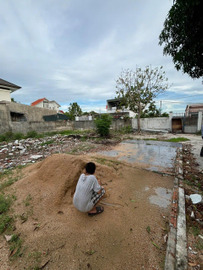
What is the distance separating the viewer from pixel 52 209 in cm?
221

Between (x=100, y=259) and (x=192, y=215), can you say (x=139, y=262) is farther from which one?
(x=192, y=215)

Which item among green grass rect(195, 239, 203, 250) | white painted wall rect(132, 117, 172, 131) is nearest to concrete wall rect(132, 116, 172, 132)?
white painted wall rect(132, 117, 172, 131)

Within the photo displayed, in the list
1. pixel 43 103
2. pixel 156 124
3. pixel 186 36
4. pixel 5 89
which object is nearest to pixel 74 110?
pixel 43 103

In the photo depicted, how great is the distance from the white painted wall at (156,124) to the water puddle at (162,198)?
12.0m

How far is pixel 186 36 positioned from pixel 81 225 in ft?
15.9

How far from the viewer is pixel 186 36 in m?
3.05

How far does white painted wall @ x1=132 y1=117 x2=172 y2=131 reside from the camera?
525 inches

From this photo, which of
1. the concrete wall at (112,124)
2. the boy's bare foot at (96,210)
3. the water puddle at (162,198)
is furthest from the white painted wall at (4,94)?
the water puddle at (162,198)

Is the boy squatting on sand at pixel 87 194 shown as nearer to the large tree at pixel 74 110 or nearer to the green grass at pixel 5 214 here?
the green grass at pixel 5 214

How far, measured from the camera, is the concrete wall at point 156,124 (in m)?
13.3

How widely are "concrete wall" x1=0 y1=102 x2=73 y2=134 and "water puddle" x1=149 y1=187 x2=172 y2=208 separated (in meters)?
11.9

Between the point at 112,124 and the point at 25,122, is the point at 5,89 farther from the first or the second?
the point at 112,124

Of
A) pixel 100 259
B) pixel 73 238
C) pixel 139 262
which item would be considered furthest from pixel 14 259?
pixel 139 262

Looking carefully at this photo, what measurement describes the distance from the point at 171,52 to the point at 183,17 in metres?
0.98
